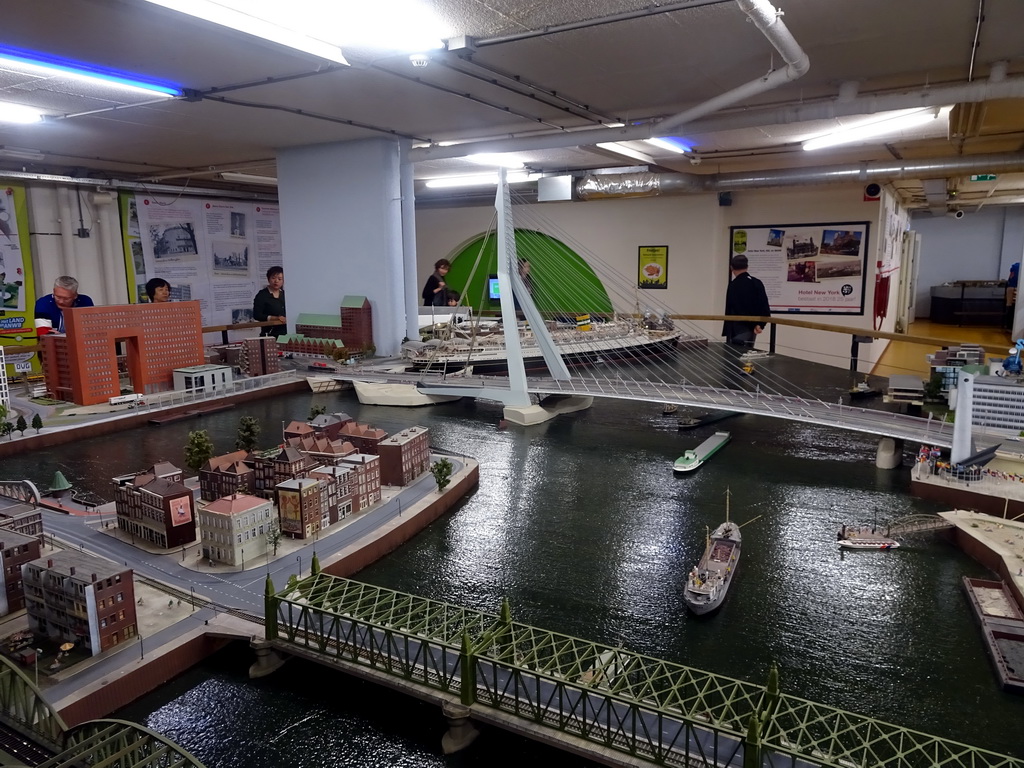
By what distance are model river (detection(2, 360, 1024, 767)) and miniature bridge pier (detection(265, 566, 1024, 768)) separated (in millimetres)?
203

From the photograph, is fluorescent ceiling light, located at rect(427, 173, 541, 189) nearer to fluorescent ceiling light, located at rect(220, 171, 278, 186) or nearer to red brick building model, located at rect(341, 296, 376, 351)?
fluorescent ceiling light, located at rect(220, 171, 278, 186)

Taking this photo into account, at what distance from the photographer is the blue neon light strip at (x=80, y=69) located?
764cm

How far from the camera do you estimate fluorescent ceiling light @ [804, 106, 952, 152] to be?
32.4 feet

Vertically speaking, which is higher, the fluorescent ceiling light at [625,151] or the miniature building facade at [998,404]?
the fluorescent ceiling light at [625,151]

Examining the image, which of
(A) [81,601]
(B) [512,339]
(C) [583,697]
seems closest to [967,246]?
(B) [512,339]

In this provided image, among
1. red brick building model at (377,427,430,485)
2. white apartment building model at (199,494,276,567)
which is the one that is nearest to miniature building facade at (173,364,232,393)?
red brick building model at (377,427,430,485)

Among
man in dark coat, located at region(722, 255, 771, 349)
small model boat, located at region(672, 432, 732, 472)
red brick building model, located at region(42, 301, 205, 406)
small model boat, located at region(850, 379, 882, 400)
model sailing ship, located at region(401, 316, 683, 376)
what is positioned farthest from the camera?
man in dark coat, located at region(722, 255, 771, 349)

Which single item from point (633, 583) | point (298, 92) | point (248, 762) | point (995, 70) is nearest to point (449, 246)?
point (298, 92)

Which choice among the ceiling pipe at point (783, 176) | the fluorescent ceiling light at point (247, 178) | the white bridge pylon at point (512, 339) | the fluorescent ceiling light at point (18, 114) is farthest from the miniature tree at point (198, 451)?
the fluorescent ceiling light at point (247, 178)

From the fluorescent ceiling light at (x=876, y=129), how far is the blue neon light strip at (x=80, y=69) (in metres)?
9.67

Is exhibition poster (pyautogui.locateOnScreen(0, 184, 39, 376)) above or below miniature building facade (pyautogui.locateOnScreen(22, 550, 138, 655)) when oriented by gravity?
above

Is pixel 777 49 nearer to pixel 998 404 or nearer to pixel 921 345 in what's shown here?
pixel 998 404

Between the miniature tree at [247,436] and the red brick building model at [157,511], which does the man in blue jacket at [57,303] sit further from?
the red brick building model at [157,511]

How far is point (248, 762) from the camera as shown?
3.87m
